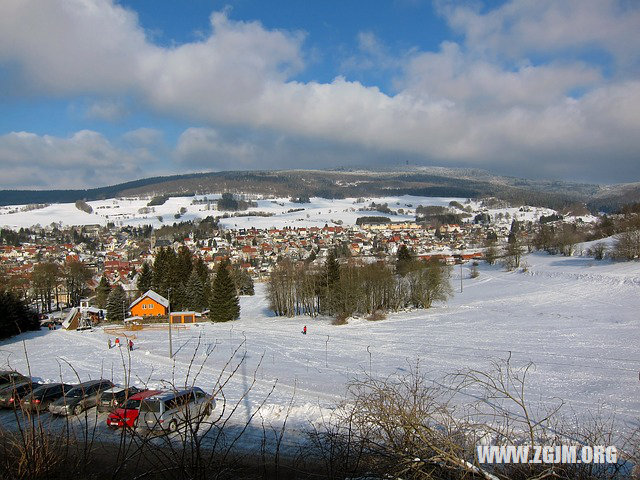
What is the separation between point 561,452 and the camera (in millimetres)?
4203

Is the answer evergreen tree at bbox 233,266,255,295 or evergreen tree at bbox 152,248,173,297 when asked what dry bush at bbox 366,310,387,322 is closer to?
evergreen tree at bbox 152,248,173,297

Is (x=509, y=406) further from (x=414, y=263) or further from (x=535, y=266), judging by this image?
(x=535, y=266)

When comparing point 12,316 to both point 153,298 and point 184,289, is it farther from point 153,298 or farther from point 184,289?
point 184,289

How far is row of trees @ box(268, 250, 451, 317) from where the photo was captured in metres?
46.9

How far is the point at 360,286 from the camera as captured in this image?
46.0 meters

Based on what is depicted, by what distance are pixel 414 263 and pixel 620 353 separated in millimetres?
28918

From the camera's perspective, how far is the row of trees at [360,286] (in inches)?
1848

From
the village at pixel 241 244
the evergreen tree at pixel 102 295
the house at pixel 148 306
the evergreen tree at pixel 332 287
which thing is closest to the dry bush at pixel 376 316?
the evergreen tree at pixel 332 287

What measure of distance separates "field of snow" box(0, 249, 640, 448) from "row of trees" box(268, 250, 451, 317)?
2.89 m

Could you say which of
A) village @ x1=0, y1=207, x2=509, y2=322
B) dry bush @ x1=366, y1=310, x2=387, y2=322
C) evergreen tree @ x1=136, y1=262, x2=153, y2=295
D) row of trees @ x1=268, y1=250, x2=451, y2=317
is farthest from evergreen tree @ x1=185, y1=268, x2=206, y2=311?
village @ x1=0, y1=207, x2=509, y2=322

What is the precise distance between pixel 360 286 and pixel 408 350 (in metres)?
17.3

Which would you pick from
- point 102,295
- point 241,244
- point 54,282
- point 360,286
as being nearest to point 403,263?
point 360,286

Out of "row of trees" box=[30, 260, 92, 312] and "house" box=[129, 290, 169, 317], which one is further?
"row of trees" box=[30, 260, 92, 312]

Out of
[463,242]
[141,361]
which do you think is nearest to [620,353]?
[141,361]
